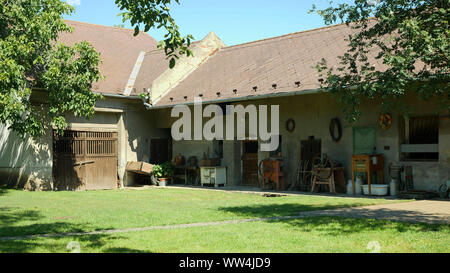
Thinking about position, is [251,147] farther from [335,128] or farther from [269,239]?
[269,239]

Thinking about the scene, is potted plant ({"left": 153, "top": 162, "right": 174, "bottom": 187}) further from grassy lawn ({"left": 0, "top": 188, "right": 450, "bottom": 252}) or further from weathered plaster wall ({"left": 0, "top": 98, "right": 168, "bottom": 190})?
grassy lawn ({"left": 0, "top": 188, "right": 450, "bottom": 252})

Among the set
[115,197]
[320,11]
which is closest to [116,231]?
[320,11]

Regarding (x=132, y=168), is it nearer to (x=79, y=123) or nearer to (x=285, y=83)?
(x=79, y=123)

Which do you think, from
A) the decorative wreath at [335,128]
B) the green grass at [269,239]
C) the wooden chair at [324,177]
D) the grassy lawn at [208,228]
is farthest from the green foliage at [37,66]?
the decorative wreath at [335,128]

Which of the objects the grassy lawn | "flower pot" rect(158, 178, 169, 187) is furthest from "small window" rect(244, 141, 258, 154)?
the grassy lawn

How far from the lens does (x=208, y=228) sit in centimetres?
784

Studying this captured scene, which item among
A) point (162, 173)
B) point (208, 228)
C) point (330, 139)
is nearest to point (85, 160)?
point (162, 173)

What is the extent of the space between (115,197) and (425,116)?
9211 millimetres

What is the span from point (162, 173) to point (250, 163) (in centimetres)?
383

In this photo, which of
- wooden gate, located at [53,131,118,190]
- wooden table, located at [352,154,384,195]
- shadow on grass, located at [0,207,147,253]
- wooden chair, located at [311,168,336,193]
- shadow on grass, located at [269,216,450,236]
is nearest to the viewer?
shadow on grass, located at [0,207,147,253]

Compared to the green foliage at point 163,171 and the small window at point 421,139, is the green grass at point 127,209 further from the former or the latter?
the green foliage at point 163,171

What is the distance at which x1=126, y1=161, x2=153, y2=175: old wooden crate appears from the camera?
18.8 m

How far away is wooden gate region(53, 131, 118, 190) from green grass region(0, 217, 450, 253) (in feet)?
34.6

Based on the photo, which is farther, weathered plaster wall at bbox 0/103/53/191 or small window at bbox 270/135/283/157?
small window at bbox 270/135/283/157
